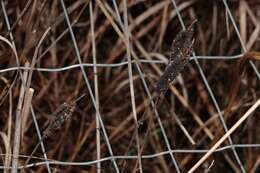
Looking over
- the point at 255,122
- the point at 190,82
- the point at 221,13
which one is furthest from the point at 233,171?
the point at 221,13

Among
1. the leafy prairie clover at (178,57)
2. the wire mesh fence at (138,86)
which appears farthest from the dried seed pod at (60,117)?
the wire mesh fence at (138,86)

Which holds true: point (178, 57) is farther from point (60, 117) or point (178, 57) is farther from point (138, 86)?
point (138, 86)

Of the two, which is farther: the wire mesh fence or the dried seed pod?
the wire mesh fence

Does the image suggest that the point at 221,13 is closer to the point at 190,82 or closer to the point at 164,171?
the point at 190,82

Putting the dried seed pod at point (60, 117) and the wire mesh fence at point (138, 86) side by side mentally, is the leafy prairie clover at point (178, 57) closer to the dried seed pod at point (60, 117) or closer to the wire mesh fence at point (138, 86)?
the dried seed pod at point (60, 117)

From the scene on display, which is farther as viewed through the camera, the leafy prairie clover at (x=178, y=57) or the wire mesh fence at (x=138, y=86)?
the wire mesh fence at (x=138, y=86)

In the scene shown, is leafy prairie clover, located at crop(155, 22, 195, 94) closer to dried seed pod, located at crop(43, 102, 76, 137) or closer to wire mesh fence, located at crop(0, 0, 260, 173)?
dried seed pod, located at crop(43, 102, 76, 137)

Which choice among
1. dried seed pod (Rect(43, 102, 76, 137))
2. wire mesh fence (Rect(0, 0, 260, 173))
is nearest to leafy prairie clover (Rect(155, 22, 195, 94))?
dried seed pod (Rect(43, 102, 76, 137))

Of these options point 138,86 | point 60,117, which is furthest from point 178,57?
point 138,86
